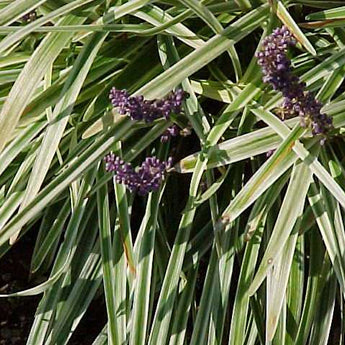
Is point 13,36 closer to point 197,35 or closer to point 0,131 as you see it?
point 0,131

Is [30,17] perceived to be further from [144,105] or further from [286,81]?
[286,81]

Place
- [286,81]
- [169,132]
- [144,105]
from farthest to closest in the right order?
1. [169,132]
2. [144,105]
3. [286,81]

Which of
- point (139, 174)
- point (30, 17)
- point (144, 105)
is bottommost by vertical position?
point (139, 174)

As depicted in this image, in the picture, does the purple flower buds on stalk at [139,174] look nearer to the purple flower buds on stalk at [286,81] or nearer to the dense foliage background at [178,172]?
the dense foliage background at [178,172]

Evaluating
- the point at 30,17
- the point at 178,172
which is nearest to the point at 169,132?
the point at 178,172

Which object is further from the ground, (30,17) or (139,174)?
(30,17)

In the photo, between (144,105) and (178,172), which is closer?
(144,105)

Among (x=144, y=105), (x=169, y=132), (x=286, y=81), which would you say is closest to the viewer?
(x=286, y=81)
